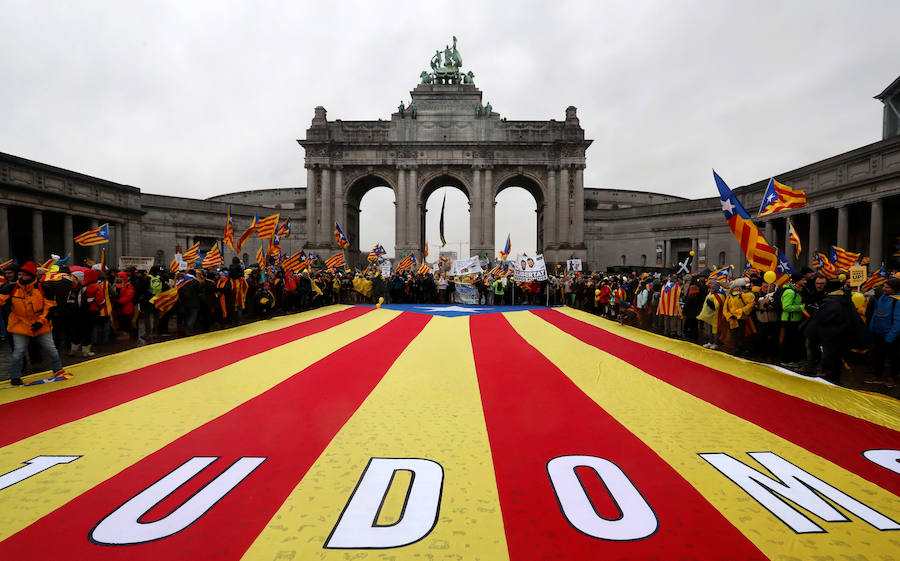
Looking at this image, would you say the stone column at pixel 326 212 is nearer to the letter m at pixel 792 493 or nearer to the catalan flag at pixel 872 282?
the catalan flag at pixel 872 282

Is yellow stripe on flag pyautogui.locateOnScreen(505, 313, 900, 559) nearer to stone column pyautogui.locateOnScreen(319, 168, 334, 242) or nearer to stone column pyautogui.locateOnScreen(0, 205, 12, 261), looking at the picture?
stone column pyautogui.locateOnScreen(0, 205, 12, 261)

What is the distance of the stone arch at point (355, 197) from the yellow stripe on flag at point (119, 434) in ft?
130

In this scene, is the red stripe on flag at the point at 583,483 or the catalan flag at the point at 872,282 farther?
Answer: the catalan flag at the point at 872,282

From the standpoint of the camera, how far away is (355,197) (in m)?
48.3

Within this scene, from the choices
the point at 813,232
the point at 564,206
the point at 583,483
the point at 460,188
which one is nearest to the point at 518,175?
the point at 564,206

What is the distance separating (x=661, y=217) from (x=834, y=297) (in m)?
41.3

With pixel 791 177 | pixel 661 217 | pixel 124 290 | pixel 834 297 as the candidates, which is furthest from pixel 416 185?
pixel 834 297

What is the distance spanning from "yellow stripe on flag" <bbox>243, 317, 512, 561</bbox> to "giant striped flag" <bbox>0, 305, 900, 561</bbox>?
0.02 m

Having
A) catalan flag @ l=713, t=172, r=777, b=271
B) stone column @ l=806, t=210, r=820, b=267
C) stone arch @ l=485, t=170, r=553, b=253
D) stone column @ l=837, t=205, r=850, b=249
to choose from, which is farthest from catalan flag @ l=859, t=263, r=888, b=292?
stone arch @ l=485, t=170, r=553, b=253

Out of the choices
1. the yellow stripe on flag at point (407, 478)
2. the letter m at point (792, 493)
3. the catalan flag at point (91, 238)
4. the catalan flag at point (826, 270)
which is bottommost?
A: the yellow stripe on flag at point (407, 478)

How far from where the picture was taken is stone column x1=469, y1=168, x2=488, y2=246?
43.7 metres

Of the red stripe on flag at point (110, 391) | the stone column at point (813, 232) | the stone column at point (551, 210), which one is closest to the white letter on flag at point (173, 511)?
the red stripe on flag at point (110, 391)

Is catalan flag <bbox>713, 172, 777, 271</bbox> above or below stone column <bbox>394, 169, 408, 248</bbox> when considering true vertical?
below

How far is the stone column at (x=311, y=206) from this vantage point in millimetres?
43906
